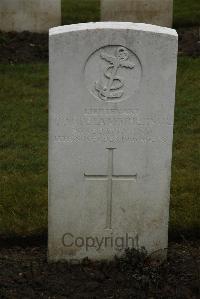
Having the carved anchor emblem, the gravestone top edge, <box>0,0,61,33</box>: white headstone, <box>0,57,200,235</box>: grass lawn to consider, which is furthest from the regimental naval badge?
<box>0,0,61,33</box>: white headstone

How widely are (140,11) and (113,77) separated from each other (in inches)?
298

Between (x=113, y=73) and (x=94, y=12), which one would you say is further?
(x=94, y=12)

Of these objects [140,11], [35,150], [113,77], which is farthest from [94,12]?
[113,77]

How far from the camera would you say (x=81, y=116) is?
4918 millimetres

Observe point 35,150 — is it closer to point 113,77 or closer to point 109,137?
point 109,137

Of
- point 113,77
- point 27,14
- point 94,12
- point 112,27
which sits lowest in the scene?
point 113,77

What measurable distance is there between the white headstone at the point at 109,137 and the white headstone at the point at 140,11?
728cm

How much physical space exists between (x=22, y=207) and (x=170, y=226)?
46.4 inches

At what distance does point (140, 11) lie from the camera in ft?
40.2

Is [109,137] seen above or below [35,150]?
above

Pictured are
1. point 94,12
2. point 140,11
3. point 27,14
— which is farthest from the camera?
point 94,12

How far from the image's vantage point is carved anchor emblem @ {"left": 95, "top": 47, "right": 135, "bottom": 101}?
4.84m

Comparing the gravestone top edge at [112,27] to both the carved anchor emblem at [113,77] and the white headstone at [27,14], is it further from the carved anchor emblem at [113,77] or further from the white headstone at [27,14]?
the white headstone at [27,14]

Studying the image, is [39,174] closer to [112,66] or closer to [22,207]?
[22,207]
